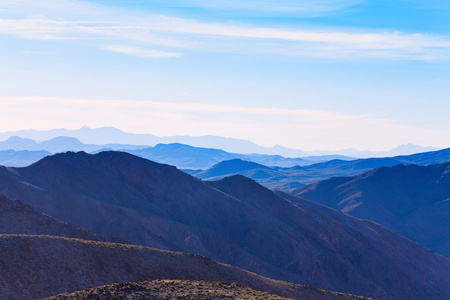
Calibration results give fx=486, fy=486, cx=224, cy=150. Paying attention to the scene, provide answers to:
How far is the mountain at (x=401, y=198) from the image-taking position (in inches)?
5472

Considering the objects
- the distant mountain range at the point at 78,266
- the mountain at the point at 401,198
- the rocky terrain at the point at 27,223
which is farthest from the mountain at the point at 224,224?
the mountain at the point at 401,198

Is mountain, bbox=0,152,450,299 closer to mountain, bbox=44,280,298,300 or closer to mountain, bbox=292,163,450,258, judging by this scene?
mountain, bbox=292,163,450,258

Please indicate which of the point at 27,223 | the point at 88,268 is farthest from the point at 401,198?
the point at 88,268

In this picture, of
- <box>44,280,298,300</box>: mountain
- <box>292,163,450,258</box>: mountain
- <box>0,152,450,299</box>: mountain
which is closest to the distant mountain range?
<box>44,280,298,300</box>: mountain

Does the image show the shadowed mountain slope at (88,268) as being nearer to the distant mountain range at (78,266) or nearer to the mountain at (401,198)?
the distant mountain range at (78,266)

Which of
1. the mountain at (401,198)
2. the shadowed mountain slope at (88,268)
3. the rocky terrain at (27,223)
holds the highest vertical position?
the rocky terrain at (27,223)

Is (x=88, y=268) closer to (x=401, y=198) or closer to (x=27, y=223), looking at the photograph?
(x=27, y=223)

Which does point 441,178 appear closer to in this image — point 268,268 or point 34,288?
point 268,268

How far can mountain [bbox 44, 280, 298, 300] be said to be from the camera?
2752 cm

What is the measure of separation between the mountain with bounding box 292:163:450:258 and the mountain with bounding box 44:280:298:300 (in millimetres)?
110531

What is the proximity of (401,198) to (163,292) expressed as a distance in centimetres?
14819

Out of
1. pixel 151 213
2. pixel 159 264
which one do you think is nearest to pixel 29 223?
pixel 159 264

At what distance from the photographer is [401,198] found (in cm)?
16312

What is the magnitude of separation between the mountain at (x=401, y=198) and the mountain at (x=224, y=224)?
3621cm
